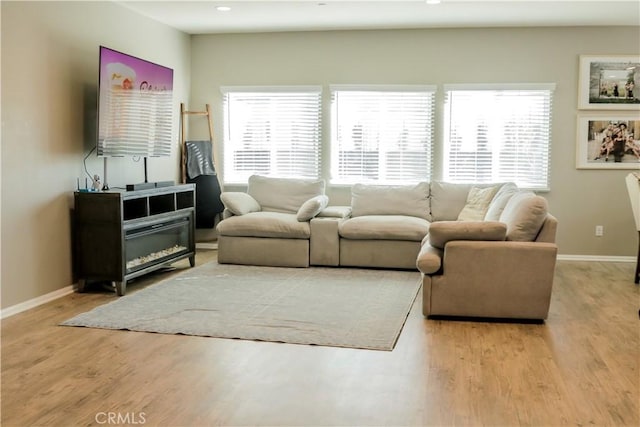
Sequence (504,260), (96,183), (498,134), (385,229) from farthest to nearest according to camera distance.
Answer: (498,134)
(385,229)
(96,183)
(504,260)

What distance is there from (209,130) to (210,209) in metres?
0.95

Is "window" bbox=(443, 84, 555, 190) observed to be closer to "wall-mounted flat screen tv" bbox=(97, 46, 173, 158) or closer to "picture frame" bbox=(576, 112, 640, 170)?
"picture frame" bbox=(576, 112, 640, 170)

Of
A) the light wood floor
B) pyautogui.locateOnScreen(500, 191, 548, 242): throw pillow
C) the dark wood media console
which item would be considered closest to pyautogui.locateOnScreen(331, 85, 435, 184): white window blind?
the dark wood media console

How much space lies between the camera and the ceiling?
6.15 metres

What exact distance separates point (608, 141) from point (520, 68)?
1222 millimetres

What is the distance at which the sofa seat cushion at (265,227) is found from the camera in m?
6.51

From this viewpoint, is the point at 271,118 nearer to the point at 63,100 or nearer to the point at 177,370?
the point at 63,100

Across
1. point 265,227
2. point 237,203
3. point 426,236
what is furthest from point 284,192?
point 426,236

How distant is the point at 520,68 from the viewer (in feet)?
23.7

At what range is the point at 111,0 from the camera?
6.03m

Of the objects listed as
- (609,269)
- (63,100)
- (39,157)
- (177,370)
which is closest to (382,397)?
(177,370)

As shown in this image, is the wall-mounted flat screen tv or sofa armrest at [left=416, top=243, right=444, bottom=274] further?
the wall-mounted flat screen tv

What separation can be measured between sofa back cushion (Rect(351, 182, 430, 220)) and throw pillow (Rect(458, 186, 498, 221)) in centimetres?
44

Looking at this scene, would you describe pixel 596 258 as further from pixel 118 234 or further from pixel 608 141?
pixel 118 234
